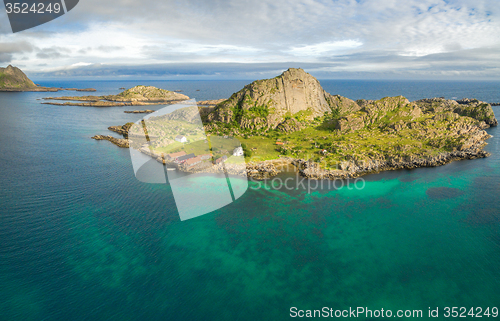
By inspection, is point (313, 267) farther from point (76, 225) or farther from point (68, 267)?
point (76, 225)

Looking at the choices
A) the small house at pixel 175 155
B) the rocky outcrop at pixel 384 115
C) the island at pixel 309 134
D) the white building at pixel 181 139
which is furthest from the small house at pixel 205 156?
the rocky outcrop at pixel 384 115

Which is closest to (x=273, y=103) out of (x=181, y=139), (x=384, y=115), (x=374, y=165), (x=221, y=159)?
(x=181, y=139)

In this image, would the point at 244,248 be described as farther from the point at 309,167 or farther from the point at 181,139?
the point at 181,139

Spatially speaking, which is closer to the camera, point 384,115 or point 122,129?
point 384,115

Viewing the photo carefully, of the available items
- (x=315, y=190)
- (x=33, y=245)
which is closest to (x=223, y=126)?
(x=315, y=190)

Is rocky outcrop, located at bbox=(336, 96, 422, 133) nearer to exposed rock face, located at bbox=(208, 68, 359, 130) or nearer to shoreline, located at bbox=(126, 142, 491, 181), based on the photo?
exposed rock face, located at bbox=(208, 68, 359, 130)
